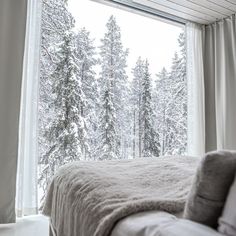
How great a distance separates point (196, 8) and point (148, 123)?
1.63 m

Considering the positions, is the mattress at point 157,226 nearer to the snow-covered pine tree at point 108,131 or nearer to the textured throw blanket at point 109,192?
the textured throw blanket at point 109,192

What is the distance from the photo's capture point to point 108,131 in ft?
11.2

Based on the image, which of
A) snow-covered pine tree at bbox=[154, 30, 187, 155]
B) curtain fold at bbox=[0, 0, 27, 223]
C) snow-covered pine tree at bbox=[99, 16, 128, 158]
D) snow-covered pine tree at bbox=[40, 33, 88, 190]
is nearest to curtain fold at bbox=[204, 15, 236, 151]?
snow-covered pine tree at bbox=[154, 30, 187, 155]

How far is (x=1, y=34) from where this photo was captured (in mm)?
2680

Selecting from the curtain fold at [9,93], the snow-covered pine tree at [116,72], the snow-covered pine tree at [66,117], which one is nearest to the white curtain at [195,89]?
the snow-covered pine tree at [116,72]

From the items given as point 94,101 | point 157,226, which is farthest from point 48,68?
point 157,226

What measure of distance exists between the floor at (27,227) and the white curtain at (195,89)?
2288mm

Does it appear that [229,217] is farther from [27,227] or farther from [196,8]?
[196,8]

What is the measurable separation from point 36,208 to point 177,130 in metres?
2.20

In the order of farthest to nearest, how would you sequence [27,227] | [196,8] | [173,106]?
[173,106] < [196,8] < [27,227]

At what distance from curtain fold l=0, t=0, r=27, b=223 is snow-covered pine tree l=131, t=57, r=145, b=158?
150cm

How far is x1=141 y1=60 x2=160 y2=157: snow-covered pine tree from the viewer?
12.2ft

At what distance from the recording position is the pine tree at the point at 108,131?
3.38 metres

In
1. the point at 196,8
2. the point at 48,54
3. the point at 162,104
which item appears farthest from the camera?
the point at 162,104
